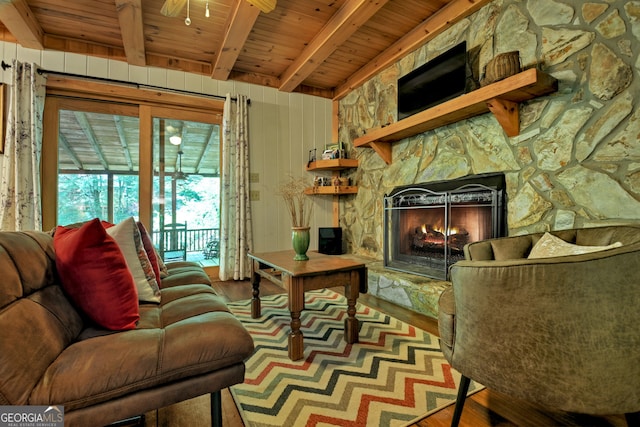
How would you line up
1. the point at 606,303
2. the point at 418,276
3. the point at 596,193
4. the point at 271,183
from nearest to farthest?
1. the point at 606,303
2. the point at 596,193
3. the point at 418,276
4. the point at 271,183

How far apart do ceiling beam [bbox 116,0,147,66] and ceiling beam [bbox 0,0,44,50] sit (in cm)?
70

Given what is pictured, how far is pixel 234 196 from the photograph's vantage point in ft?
12.1

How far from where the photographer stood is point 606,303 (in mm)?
826

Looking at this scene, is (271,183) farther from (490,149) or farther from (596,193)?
(596,193)

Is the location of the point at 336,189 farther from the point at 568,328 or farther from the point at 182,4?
the point at 568,328

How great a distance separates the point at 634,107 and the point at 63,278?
2.93 metres

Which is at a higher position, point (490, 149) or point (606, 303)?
point (490, 149)

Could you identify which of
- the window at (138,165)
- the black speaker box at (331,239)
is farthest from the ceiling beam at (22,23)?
the black speaker box at (331,239)

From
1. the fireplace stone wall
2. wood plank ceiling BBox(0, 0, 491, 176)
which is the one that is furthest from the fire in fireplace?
wood plank ceiling BBox(0, 0, 491, 176)

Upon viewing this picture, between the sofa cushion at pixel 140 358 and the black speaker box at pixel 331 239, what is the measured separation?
2907mm

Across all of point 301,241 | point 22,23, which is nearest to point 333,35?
point 301,241

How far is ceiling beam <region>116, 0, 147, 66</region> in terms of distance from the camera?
2.33 metres

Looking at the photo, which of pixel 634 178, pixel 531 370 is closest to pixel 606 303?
pixel 531 370

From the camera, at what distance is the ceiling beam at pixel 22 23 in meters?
2.35
